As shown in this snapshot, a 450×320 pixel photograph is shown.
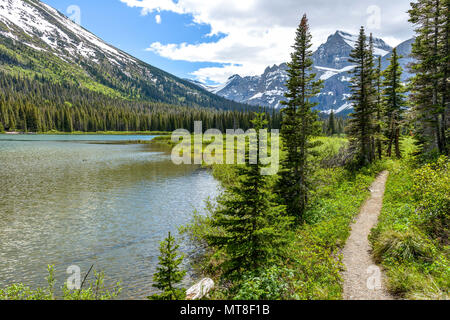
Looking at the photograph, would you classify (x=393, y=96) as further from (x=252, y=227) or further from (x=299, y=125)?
(x=252, y=227)

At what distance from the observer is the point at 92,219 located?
2056 centimetres

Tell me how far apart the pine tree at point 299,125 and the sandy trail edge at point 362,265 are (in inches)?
169

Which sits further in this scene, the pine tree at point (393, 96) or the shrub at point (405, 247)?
the pine tree at point (393, 96)

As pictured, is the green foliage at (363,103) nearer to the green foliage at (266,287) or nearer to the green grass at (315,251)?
the green grass at (315,251)

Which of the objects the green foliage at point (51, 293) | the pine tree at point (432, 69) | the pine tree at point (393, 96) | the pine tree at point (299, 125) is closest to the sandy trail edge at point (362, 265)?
the pine tree at point (299, 125)

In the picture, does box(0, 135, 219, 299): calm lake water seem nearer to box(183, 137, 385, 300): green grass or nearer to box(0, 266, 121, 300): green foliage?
box(0, 266, 121, 300): green foliage

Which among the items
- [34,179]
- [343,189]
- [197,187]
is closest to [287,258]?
[343,189]

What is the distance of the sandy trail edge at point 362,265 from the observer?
8.83 meters

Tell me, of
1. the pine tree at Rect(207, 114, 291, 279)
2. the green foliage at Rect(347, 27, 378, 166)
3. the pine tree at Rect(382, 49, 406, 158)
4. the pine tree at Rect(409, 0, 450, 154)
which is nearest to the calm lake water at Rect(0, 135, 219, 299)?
the pine tree at Rect(207, 114, 291, 279)

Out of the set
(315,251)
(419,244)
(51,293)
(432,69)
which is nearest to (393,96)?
(432,69)

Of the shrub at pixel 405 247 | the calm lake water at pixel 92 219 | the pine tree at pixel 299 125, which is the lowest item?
the calm lake water at pixel 92 219

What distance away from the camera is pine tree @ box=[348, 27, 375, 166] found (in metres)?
30.5

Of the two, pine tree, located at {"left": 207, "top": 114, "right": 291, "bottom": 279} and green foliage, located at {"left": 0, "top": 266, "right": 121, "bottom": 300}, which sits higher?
pine tree, located at {"left": 207, "top": 114, "right": 291, "bottom": 279}

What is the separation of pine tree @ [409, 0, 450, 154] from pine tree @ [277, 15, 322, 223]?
1300 centimetres
